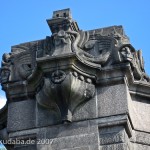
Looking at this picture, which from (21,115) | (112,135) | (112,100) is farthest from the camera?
(21,115)

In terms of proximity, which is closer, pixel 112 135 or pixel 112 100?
pixel 112 135

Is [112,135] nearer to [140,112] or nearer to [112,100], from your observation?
[112,100]

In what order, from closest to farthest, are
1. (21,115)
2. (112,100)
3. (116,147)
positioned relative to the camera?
(116,147) → (112,100) → (21,115)

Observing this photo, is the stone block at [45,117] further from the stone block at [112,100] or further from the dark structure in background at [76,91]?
the stone block at [112,100]

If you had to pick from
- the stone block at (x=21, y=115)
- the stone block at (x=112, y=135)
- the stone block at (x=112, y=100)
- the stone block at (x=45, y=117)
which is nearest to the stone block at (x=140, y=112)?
the stone block at (x=112, y=100)

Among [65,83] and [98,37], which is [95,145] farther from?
[98,37]

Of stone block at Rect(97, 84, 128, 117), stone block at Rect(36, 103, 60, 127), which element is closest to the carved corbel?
stone block at Rect(36, 103, 60, 127)

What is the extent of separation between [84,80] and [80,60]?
40cm

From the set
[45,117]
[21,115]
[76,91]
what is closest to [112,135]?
[76,91]

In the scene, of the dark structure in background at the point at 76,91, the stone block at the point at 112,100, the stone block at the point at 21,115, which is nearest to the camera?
the dark structure in background at the point at 76,91

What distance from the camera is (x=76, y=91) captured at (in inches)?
417

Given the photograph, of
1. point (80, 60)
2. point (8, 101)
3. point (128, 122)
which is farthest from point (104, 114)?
point (8, 101)

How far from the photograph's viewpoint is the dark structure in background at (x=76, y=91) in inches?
407

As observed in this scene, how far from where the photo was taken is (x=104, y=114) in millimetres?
10469
